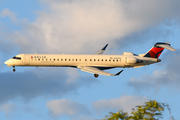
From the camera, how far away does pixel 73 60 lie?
62031 millimetres

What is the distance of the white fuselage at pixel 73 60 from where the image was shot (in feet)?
203

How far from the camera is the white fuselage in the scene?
61938 millimetres

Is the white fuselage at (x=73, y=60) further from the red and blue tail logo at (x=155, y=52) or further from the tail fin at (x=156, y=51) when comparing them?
the tail fin at (x=156, y=51)

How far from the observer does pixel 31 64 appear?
62.4 meters

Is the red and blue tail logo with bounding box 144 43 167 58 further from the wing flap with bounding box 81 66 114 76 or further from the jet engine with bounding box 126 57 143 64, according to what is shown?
the wing flap with bounding box 81 66 114 76

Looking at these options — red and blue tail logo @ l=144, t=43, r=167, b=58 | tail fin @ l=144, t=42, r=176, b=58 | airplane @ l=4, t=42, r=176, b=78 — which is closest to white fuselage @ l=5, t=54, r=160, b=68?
airplane @ l=4, t=42, r=176, b=78

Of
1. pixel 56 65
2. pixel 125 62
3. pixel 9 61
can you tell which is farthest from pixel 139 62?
pixel 9 61

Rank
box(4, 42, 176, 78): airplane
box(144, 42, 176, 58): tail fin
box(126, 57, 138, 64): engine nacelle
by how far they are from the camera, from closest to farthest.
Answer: box(4, 42, 176, 78): airplane < box(126, 57, 138, 64): engine nacelle < box(144, 42, 176, 58): tail fin

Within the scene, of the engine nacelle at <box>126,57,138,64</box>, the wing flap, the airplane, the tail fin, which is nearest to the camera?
the wing flap

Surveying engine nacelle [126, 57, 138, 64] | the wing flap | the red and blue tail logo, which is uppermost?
the red and blue tail logo

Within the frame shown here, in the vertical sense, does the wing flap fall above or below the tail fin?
below

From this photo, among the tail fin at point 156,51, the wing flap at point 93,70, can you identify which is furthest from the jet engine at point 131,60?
the wing flap at point 93,70

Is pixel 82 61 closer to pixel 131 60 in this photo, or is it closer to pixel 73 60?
pixel 73 60

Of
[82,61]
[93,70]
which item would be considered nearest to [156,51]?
[93,70]
